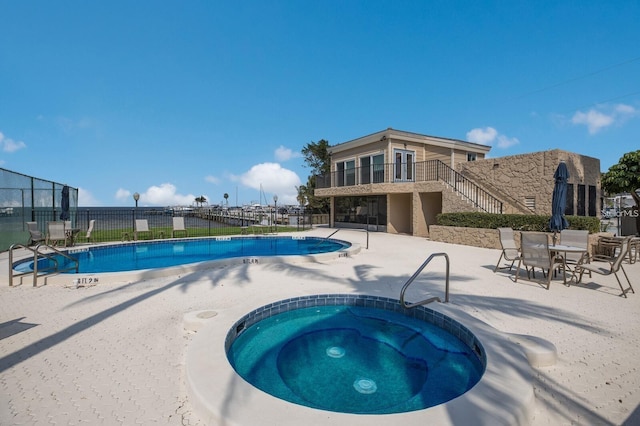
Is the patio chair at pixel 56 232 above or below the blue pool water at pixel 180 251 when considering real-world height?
above

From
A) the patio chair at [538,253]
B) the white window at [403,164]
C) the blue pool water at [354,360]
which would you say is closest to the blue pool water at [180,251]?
the blue pool water at [354,360]

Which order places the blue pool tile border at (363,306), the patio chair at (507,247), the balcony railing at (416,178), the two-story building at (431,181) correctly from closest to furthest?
the blue pool tile border at (363,306) → the patio chair at (507,247) → the two-story building at (431,181) → the balcony railing at (416,178)

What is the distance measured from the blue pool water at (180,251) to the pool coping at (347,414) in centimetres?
672

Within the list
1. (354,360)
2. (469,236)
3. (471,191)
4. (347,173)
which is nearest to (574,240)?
(469,236)

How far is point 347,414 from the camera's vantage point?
2.35 m

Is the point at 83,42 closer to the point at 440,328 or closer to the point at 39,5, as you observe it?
the point at 39,5

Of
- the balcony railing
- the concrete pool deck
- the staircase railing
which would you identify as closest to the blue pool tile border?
the concrete pool deck

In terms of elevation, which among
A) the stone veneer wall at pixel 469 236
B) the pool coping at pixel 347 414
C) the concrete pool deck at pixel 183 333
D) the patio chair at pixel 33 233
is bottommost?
the concrete pool deck at pixel 183 333

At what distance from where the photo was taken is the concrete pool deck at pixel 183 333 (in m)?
2.69

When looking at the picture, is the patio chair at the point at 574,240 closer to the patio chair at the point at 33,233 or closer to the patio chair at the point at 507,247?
the patio chair at the point at 507,247

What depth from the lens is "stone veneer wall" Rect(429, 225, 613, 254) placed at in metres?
12.1

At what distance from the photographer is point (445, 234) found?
14.2m

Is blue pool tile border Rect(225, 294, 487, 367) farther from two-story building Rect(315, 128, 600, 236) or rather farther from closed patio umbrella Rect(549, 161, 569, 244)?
two-story building Rect(315, 128, 600, 236)

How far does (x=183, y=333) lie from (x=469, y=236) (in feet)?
40.7
